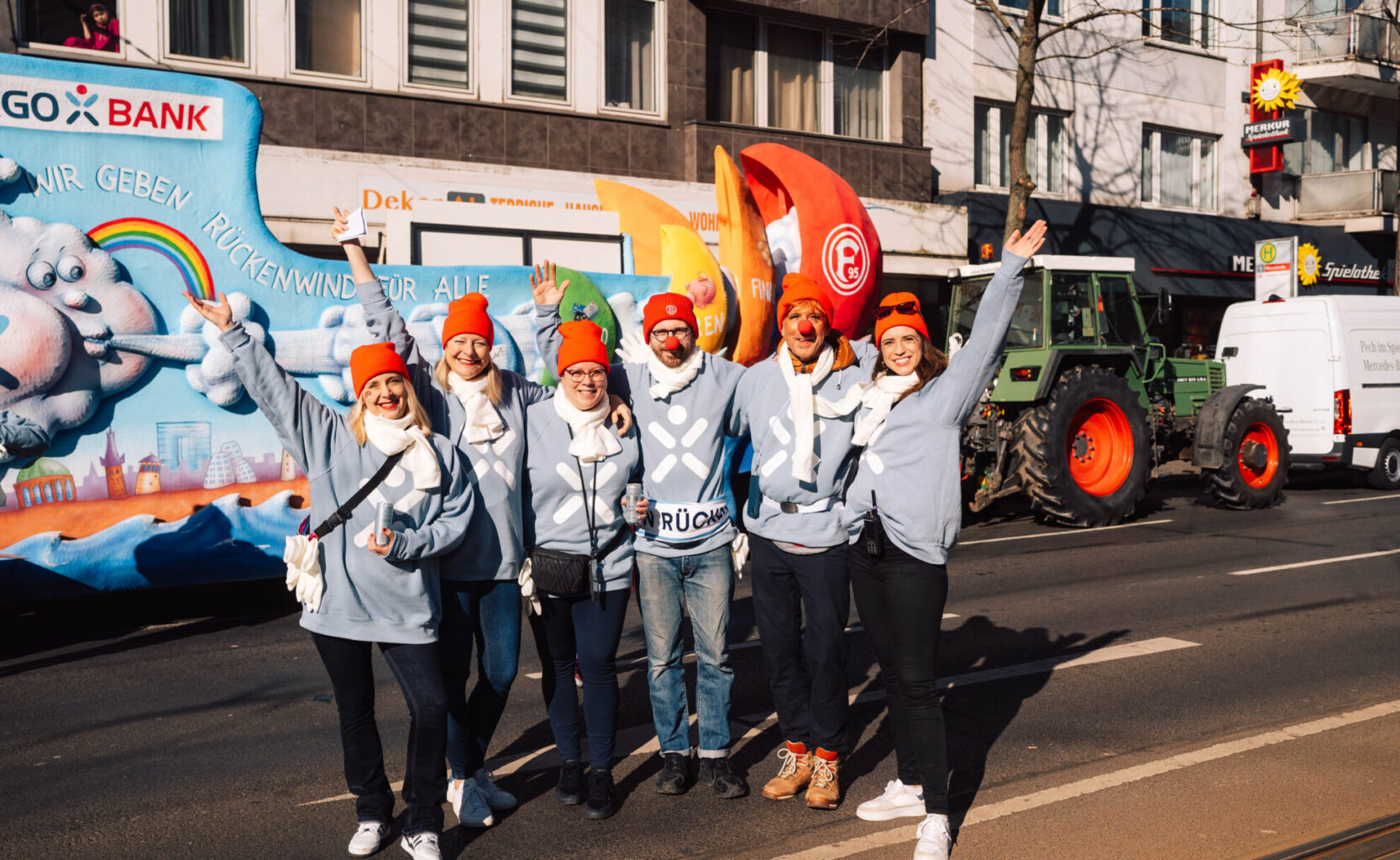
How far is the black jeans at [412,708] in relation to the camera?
13.5 ft

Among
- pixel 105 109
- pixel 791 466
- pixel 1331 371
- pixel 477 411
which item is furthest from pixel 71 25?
pixel 1331 371

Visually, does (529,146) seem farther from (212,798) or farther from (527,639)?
(212,798)

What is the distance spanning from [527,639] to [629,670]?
1.08 metres

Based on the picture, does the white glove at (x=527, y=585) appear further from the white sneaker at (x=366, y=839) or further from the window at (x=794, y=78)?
the window at (x=794, y=78)

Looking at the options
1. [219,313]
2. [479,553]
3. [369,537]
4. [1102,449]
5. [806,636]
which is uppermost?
[219,313]

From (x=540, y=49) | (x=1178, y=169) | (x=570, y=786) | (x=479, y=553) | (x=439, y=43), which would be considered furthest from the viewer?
(x=1178, y=169)

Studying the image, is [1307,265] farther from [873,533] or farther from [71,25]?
[873,533]

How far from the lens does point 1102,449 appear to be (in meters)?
13.1

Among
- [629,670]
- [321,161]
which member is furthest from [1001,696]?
[321,161]

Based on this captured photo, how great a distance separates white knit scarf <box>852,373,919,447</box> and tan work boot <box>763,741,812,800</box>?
4.12 ft

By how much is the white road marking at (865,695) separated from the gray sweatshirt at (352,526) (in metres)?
1.20

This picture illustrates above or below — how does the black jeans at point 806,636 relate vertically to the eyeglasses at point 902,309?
below

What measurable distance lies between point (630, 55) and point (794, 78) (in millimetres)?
3066


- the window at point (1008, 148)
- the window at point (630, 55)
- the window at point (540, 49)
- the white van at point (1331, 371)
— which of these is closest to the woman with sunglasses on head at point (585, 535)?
the window at point (540, 49)
